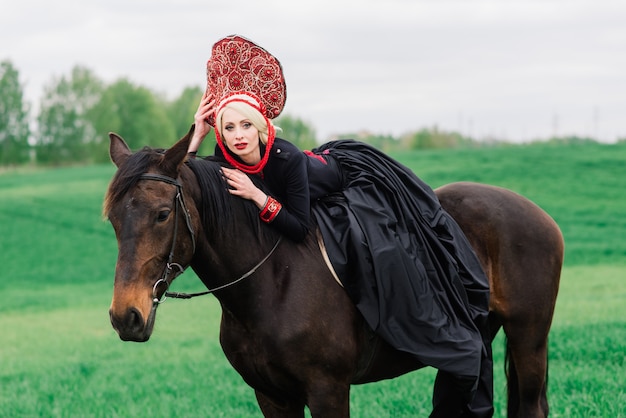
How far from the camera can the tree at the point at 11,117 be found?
79.1m

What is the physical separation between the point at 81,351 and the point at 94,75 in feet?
287

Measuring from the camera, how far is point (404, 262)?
14.0 feet

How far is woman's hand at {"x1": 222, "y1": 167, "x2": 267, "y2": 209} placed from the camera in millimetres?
4004

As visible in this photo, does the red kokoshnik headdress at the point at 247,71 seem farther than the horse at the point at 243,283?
Yes

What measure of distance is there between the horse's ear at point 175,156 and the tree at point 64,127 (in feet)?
275

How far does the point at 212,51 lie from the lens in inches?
173

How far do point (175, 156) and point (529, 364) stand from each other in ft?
10.0

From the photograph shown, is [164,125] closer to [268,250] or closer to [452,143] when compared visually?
[452,143]

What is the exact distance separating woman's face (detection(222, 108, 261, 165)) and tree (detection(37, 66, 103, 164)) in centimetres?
8358

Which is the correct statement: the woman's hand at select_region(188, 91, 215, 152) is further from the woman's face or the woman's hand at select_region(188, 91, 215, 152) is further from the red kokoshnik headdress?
the woman's face

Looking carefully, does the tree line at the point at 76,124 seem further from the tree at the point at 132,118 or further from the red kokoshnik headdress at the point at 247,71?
the red kokoshnik headdress at the point at 247,71

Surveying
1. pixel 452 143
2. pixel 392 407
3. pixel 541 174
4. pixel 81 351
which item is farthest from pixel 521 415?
pixel 452 143

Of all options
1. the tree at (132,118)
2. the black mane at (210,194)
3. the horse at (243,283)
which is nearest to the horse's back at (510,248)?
the horse at (243,283)

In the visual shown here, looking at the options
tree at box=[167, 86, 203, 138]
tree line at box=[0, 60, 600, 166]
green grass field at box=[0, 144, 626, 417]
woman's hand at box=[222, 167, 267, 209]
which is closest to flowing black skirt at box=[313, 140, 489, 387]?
woman's hand at box=[222, 167, 267, 209]
